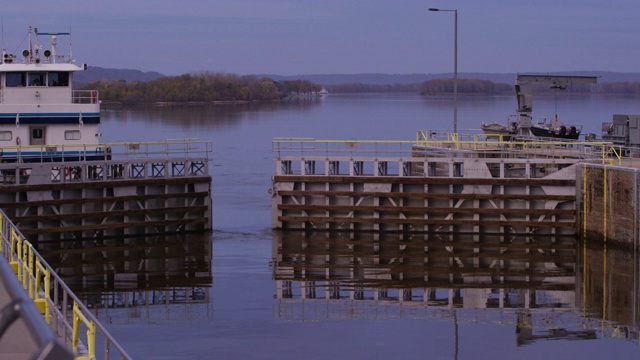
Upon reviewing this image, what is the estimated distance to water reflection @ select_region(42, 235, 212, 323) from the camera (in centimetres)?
2167

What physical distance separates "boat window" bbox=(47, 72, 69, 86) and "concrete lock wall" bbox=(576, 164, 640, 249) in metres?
16.1

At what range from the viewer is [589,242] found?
28.1m

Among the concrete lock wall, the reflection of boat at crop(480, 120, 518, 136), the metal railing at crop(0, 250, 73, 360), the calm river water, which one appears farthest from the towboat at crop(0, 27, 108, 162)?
the metal railing at crop(0, 250, 73, 360)

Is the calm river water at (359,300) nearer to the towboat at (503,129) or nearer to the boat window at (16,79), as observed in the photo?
the boat window at (16,79)

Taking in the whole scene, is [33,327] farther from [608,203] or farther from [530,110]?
[530,110]

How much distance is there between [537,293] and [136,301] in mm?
8967

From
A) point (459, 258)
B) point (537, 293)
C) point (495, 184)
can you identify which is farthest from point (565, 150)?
point (537, 293)

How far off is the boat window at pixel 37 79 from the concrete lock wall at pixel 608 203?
1669 centimetres

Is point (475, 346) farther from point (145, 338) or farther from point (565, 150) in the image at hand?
point (565, 150)

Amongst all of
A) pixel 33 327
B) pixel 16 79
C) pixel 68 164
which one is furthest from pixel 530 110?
pixel 33 327

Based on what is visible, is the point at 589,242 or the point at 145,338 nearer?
the point at 145,338

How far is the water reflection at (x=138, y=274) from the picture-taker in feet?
71.1

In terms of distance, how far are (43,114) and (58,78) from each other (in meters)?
1.90

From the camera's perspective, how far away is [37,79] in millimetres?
32406
